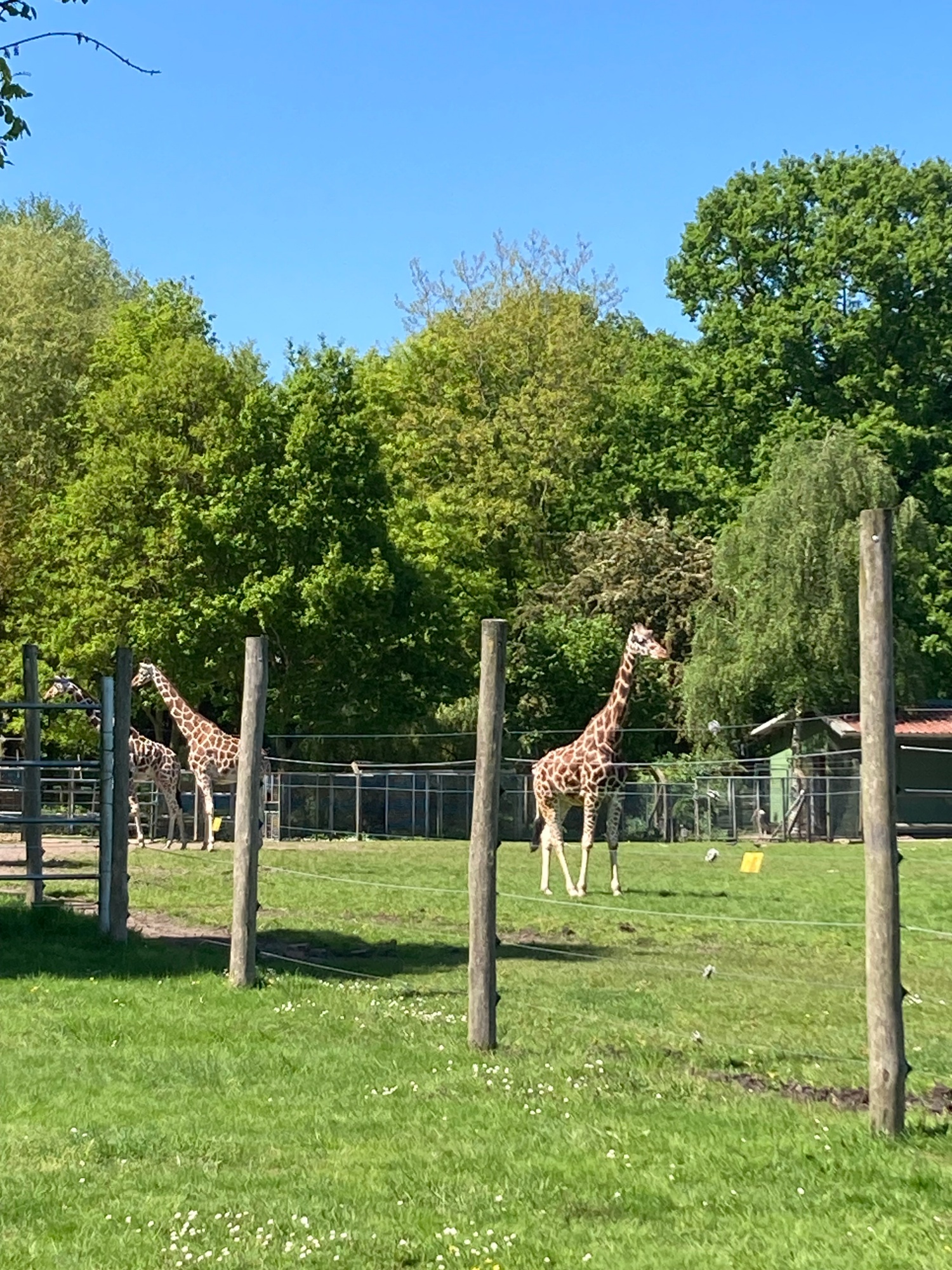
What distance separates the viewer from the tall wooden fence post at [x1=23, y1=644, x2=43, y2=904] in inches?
613

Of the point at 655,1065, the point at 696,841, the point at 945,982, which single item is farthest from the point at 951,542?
the point at 655,1065

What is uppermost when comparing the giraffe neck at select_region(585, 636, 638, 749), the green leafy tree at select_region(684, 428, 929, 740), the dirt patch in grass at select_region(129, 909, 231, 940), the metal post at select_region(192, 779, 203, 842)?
the green leafy tree at select_region(684, 428, 929, 740)

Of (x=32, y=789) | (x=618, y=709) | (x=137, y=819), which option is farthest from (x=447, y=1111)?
(x=137, y=819)

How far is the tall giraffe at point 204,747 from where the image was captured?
1206 inches

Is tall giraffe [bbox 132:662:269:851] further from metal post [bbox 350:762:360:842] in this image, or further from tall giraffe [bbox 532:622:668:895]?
tall giraffe [bbox 532:622:668:895]

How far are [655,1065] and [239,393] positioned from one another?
37.9 metres

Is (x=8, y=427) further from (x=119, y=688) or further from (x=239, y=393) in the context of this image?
(x=119, y=688)

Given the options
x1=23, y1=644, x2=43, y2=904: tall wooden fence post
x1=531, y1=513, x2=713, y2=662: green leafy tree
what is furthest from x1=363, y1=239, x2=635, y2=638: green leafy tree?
x1=23, y1=644, x2=43, y2=904: tall wooden fence post

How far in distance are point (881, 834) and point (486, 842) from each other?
2.70m

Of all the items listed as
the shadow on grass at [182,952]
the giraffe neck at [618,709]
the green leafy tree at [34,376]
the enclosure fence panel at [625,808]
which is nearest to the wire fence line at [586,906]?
the shadow on grass at [182,952]

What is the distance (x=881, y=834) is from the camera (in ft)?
23.1

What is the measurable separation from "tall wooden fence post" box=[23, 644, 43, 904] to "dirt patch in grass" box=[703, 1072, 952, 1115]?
8355mm

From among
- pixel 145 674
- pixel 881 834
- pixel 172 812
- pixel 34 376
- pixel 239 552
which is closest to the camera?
pixel 881 834

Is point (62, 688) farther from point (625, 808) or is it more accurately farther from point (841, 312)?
point (841, 312)
